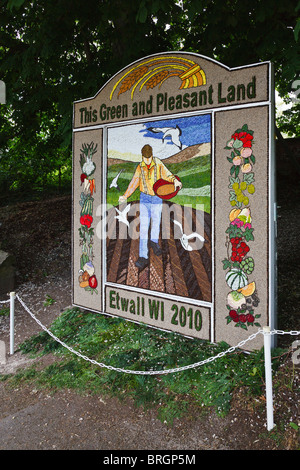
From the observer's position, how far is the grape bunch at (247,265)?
16.2 ft

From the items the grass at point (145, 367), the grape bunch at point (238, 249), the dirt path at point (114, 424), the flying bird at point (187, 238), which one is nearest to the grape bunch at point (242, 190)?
the grape bunch at point (238, 249)

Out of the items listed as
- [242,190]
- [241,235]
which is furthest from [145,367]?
[242,190]

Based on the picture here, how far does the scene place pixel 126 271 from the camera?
6398 millimetres

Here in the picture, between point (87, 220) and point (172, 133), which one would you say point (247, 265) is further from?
point (87, 220)

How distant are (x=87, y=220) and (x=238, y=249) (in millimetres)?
2914

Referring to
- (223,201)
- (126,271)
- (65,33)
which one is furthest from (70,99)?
(223,201)

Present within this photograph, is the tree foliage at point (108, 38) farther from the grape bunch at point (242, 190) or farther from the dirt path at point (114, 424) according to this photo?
the dirt path at point (114, 424)

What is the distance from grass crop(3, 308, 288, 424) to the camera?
448 centimetres

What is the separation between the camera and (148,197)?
19.9 feet

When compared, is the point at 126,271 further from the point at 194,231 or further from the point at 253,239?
the point at 253,239

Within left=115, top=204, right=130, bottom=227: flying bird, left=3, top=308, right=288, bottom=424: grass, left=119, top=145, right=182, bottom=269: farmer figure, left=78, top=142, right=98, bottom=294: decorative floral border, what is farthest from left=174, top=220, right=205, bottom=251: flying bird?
left=78, top=142, right=98, bottom=294: decorative floral border

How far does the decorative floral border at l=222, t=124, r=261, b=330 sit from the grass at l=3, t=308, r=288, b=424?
489mm

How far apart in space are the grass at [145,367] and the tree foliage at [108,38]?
147 inches

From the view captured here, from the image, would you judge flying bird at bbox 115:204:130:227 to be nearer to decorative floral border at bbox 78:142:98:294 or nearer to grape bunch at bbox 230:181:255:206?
decorative floral border at bbox 78:142:98:294
